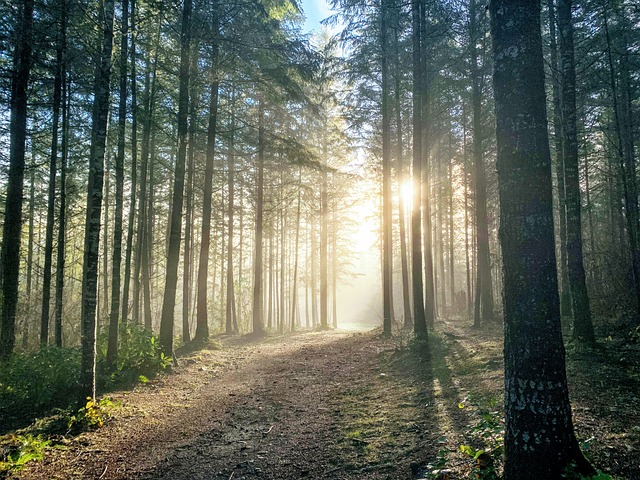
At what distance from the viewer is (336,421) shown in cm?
563

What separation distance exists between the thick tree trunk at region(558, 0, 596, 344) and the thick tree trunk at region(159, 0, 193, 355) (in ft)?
30.2

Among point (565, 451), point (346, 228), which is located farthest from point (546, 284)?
point (346, 228)

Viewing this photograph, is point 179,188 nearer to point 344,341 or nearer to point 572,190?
point 344,341

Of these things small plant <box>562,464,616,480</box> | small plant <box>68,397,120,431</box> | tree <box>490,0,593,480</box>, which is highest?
tree <box>490,0,593,480</box>

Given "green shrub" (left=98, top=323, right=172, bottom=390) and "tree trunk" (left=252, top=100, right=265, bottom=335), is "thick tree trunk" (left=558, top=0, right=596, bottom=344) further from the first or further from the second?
"tree trunk" (left=252, top=100, right=265, bottom=335)

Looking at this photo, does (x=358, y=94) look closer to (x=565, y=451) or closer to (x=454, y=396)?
(x=454, y=396)

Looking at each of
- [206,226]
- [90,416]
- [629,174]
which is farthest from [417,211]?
[90,416]

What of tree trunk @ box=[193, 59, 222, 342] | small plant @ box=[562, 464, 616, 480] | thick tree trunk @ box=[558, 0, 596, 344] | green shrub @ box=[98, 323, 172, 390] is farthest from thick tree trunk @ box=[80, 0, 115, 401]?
thick tree trunk @ box=[558, 0, 596, 344]

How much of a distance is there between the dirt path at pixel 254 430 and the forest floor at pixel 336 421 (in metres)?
0.02

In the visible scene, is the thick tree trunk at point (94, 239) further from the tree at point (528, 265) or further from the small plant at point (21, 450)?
the tree at point (528, 265)

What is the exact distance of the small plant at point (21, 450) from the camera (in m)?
4.19

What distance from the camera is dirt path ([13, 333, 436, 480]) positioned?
13.9ft

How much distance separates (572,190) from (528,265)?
6.40m

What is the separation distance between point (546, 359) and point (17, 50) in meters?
13.1
